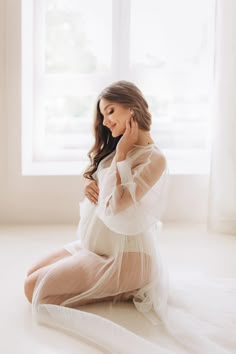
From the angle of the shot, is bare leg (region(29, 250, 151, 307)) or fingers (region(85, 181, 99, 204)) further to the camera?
fingers (region(85, 181, 99, 204))

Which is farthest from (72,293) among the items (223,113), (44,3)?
(44,3)

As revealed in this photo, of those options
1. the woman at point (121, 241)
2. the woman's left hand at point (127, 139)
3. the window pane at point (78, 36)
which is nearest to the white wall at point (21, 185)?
the window pane at point (78, 36)

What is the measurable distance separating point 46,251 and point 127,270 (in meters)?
0.89

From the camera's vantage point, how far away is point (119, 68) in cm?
374

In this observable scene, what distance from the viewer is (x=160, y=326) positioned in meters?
1.91

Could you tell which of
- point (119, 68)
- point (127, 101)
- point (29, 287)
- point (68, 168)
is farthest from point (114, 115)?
point (119, 68)

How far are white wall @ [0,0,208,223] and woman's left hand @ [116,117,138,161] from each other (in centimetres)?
133

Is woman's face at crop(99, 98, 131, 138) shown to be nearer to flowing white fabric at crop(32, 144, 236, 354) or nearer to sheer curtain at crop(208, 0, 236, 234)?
flowing white fabric at crop(32, 144, 236, 354)

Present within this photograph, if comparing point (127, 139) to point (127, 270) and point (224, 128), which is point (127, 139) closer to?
point (127, 270)

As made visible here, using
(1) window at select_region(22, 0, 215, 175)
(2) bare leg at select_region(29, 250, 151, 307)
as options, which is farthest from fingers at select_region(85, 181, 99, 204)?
(1) window at select_region(22, 0, 215, 175)

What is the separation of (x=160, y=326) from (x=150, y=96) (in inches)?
85.7

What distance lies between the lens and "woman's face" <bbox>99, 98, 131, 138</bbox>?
2.09 metres

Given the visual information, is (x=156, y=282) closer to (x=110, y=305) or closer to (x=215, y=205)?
(x=110, y=305)

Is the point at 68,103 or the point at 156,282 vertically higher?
the point at 68,103
